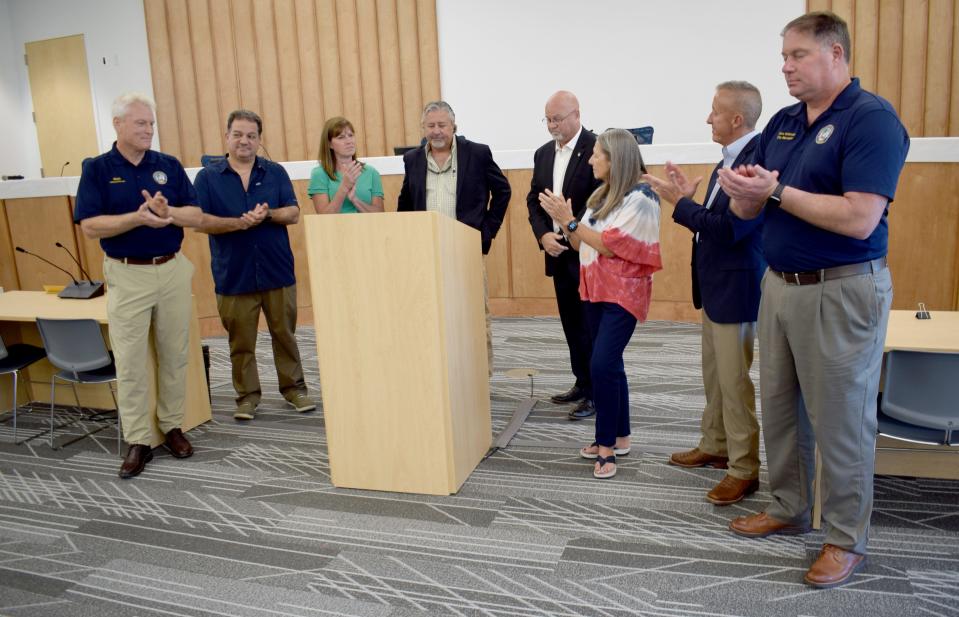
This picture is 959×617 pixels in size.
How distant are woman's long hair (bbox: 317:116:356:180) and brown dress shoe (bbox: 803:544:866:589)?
299cm

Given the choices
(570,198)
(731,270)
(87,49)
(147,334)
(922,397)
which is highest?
(87,49)

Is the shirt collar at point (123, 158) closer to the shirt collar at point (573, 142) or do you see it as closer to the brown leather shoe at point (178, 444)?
the brown leather shoe at point (178, 444)

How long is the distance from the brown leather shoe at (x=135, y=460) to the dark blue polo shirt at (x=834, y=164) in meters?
2.93

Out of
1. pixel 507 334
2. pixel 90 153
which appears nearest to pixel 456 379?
pixel 507 334

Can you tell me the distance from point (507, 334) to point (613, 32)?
313cm

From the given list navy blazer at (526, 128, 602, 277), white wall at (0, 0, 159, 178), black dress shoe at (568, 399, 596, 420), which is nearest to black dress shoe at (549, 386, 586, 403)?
black dress shoe at (568, 399, 596, 420)

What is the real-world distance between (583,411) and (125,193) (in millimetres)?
2529

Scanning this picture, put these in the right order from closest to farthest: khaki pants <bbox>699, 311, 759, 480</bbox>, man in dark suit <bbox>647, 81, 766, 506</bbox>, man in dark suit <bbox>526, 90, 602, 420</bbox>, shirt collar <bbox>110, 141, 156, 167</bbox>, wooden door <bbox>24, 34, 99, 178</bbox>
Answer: man in dark suit <bbox>647, 81, 766, 506</bbox>
khaki pants <bbox>699, 311, 759, 480</bbox>
shirt collar <bbox>110, 141, 156, 167</bbox>
man in dark suit <bbox>526, 90, 602, 420</bbox>
wooden door <bbox>24, 34, 99, 178</bbox>

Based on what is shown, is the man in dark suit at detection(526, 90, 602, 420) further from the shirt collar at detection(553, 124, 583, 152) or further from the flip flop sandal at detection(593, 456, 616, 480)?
the flip flop sandal at detection(593, 456, 616, 480)

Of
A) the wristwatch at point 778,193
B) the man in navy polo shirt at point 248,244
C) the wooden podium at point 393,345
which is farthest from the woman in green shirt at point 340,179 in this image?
the wristwatch at point 778,193

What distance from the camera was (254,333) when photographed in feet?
13.9

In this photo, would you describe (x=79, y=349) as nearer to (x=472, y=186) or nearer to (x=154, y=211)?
(x=154, y=211)

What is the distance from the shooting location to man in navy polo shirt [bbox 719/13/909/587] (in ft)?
6.75

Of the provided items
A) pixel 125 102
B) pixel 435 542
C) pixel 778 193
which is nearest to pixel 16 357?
pixel 125 102
